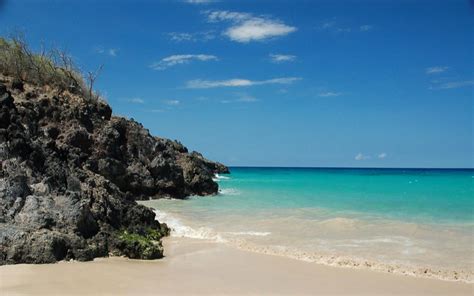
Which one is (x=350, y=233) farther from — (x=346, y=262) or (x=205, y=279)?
(x=205, y=279)

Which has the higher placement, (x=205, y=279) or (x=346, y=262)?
(x=205, y=279)

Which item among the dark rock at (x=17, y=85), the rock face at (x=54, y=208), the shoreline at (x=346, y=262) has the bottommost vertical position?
the shoreline at (x=346, y=262)

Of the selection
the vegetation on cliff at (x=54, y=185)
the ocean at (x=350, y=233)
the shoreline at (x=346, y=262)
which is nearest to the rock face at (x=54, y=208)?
the vegetation on cliff at (x=54, y=185)

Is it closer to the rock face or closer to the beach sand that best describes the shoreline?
the beach sand

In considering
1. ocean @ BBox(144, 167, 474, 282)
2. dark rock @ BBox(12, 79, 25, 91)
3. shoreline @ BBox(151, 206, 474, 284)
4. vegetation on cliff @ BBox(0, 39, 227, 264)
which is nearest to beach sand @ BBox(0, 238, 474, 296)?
shoreline @ BBox(151, 206, 474, 284)

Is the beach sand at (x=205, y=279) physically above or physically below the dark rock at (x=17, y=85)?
below

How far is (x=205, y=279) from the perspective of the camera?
7934mm

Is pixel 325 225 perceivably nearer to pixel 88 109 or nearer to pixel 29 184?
pixel 29 184

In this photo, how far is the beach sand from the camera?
278 inches

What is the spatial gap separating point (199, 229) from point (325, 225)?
4.16 metres

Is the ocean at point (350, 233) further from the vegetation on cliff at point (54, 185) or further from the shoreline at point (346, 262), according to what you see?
the vegetation on cliff at point (54, 185)

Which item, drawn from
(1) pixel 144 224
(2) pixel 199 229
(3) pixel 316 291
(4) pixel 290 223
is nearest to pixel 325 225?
(4) pixel 290 223

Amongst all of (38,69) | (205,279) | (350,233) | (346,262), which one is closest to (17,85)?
(38,69)

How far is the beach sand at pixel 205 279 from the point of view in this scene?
23.2 ft
